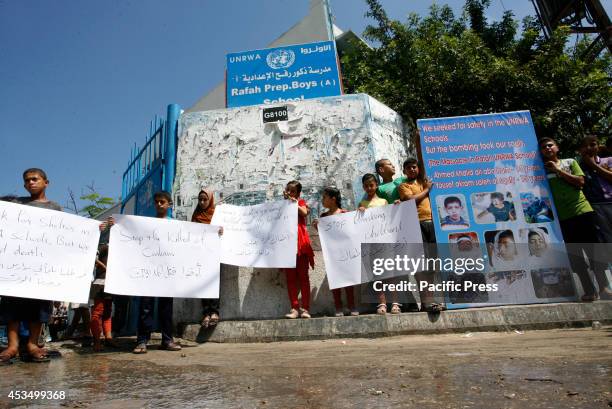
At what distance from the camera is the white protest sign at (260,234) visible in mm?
3943

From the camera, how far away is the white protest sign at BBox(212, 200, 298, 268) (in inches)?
155

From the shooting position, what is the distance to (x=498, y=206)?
386 centimetres

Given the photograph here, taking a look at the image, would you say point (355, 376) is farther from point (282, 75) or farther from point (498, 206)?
point (282, 75)

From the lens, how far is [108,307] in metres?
3.93

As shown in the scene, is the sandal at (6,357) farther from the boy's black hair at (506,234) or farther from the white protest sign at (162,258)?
the boy's black hair at (506,234)

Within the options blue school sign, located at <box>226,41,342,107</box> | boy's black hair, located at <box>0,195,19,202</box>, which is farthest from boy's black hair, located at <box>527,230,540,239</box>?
boy's black hair, located at <box>0,195,19,202</box>

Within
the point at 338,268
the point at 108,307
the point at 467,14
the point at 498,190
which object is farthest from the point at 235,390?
the point at 467,14

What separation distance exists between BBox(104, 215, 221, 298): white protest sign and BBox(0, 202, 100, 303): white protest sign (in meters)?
0.22

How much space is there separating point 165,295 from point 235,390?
1.92 meters

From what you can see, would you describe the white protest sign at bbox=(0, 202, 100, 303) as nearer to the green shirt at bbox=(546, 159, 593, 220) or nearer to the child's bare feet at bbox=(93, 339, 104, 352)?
the child's bare feet at bbox=(93, 339, 104, 352)

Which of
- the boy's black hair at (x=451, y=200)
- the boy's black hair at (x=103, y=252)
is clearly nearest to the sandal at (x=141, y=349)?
the boy's black hair at (x=103, y=252)

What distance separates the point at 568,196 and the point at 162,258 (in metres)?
3.95

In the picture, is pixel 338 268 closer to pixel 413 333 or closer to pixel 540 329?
pixel 413 333

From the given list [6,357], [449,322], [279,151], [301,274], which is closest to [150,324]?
[6,357]
